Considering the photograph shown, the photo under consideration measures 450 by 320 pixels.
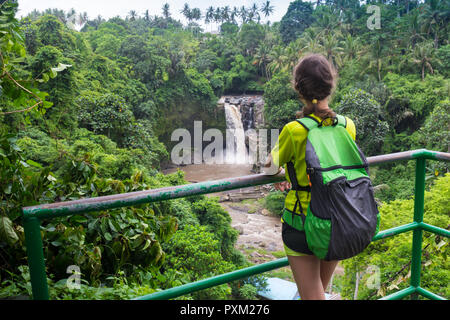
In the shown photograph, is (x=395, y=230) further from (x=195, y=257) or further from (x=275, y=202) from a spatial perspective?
(x=275, y=202)

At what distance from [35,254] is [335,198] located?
0.85 meters

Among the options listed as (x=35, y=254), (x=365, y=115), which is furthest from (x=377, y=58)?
(x=35, y=254)

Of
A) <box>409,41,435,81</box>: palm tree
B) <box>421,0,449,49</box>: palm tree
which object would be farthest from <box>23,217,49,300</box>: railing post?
<box>421,0,449,49</box>: palm tree

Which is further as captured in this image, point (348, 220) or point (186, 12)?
point (186, 12)

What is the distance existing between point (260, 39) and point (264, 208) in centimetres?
2001

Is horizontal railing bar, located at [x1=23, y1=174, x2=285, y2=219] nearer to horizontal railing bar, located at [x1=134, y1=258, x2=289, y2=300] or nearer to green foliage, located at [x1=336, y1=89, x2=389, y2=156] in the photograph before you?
horizontal railing bar, located at [x1=134, y1=258, x2=289, y2=300]

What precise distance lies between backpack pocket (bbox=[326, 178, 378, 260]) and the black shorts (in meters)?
0.09

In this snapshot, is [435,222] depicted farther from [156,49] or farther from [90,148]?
[156,49]

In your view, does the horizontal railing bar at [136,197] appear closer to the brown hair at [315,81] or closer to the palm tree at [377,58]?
the brown hair at [315,81]

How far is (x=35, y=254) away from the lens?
103 cm

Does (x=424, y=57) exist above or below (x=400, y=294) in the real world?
above

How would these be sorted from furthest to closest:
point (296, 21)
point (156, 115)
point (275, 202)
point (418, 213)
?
point (296, 21), point (156, 115), point (275, 202), point (418, 213)

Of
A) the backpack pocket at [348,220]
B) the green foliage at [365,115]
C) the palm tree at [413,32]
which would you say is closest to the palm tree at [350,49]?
the palm tree at [413,32]
